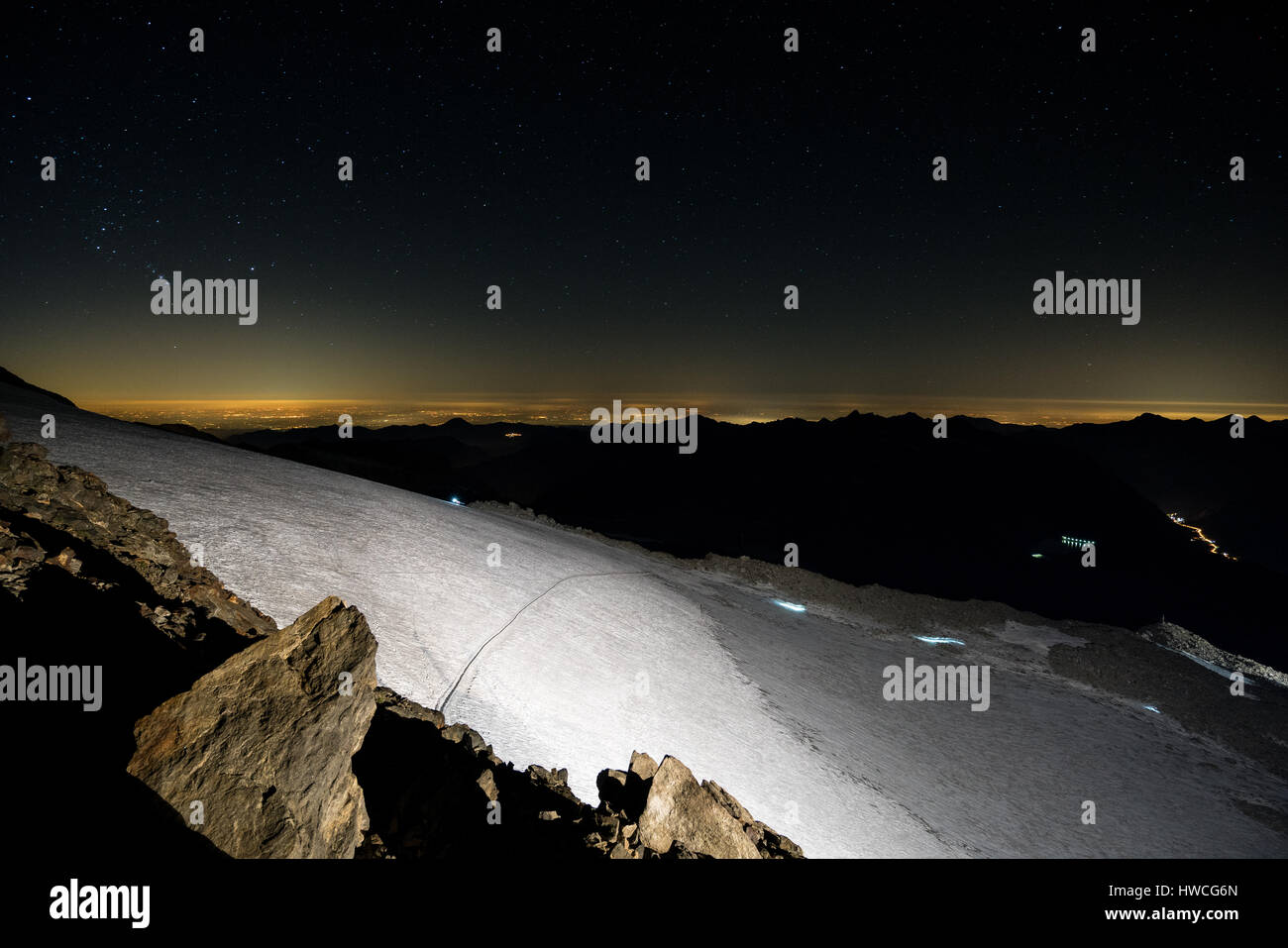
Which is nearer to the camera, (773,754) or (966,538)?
(773,754)

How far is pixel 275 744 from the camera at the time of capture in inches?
122

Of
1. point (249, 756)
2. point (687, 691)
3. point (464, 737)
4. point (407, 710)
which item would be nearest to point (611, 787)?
point (464, 737)

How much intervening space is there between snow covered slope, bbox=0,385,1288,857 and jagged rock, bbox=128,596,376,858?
9.67 feet

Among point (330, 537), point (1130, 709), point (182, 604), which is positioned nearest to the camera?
point (182, 604)

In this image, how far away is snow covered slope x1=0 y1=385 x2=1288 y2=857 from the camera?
708 cm

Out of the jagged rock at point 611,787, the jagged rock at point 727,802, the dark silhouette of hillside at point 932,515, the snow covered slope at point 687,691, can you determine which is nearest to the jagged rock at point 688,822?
the jagged rock at point 727,802

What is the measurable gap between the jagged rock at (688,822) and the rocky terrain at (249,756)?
1 centimetres

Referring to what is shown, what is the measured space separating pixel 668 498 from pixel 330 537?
9927 centimetres

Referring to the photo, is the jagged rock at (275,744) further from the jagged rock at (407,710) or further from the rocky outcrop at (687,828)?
the rocky outcrop at (687,828)

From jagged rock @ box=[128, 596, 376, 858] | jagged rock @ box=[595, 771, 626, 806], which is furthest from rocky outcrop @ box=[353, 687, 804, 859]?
jagged rock @ box=[128, 596, 376, 858]

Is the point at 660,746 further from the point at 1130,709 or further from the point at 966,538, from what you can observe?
the point at 966,538

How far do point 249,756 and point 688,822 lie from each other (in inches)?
114

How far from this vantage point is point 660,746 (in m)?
7.25
